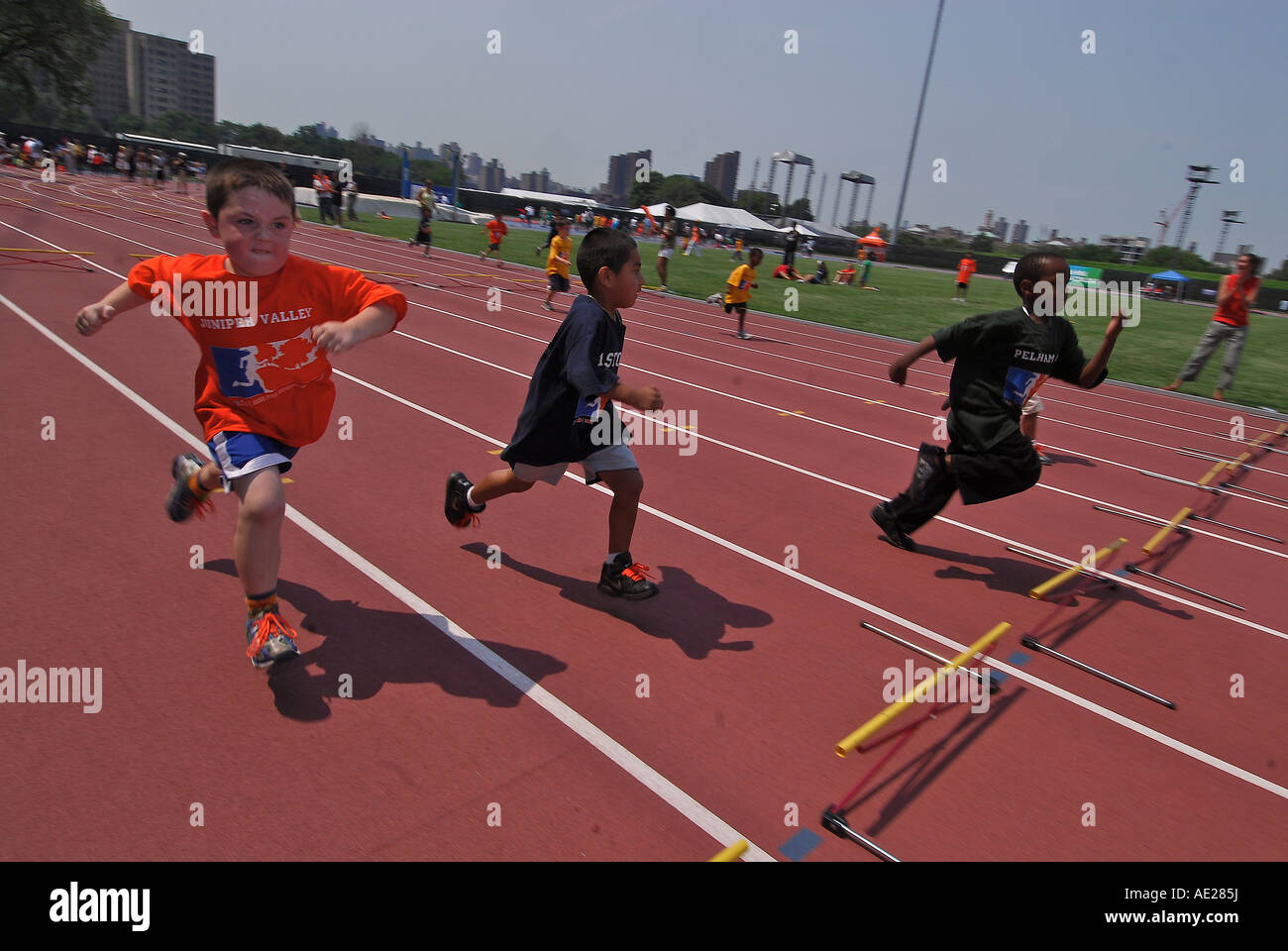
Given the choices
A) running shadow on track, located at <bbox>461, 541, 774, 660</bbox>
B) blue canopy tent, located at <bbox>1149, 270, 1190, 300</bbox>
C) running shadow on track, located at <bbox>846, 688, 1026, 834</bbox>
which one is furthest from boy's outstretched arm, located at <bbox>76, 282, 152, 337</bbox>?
blue canopy tent, located at <bbox>1149, 270, 1190, 300</bbox>

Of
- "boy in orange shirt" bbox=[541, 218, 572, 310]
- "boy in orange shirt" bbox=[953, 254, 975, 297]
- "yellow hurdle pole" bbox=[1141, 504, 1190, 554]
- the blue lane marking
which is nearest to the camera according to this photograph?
the blue lane marking

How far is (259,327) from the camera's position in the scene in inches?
127

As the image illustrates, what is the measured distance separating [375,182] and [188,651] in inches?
2465

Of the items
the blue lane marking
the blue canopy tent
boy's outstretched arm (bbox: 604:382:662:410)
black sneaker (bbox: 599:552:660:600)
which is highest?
the blue canopy tent

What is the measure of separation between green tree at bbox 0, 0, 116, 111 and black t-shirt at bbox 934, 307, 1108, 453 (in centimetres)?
6545

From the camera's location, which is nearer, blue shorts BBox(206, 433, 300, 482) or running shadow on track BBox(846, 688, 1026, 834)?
running shadow on track BBox(846, 688, 1026, 834)

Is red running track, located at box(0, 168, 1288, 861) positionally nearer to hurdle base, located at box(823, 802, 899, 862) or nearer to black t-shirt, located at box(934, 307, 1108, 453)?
hurdle base, located at box(823, 802, 899, 862)

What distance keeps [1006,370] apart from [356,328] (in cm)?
392

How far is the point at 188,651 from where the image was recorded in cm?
347

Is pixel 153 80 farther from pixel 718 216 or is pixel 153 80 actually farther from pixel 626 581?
pixel 626 581

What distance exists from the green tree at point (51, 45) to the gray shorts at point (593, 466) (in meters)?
64.7

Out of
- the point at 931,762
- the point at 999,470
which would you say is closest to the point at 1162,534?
the point at 999,470

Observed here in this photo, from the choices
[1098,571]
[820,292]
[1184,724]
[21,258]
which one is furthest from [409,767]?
[820,292]

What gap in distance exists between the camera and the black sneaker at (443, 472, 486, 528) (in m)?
4.76
